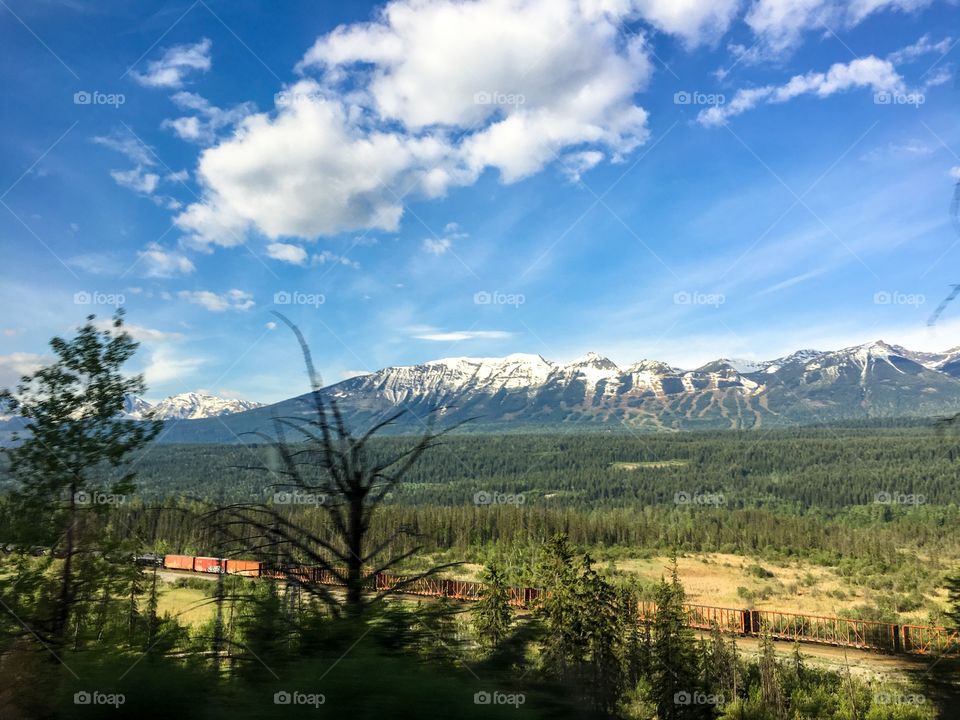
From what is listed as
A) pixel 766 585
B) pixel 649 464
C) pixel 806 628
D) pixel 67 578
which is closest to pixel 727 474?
pixel 649 464

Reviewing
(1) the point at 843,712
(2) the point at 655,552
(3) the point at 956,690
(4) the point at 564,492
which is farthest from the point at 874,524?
(3) the point at 956,690

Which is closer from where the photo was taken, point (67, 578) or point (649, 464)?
point (67, 578)

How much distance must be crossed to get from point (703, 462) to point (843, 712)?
171904 millimetres

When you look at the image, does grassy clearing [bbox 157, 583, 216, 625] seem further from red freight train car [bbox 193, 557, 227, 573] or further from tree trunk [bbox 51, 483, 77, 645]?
tree trunk [bbox 51, 483, 77, 645]

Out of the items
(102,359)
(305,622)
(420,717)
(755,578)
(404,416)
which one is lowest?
(755,578)

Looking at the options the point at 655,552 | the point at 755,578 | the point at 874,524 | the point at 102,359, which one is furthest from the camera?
the point at 874,524

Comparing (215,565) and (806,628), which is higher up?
(215,565)

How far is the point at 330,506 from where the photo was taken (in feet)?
14.5

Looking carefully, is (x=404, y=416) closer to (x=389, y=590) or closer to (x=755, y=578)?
(x=389, y=590)

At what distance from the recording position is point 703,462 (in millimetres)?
179250

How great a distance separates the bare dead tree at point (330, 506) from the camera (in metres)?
4.05

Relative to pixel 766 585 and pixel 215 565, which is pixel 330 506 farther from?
pixel 766 585

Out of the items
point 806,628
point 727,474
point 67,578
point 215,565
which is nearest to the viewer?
point 67,578

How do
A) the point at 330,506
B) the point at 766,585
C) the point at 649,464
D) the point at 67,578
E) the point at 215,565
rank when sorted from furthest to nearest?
the point at 649,464, the point at 766,585, the point at 215,565, the point at 67,578, the point at 330,506
